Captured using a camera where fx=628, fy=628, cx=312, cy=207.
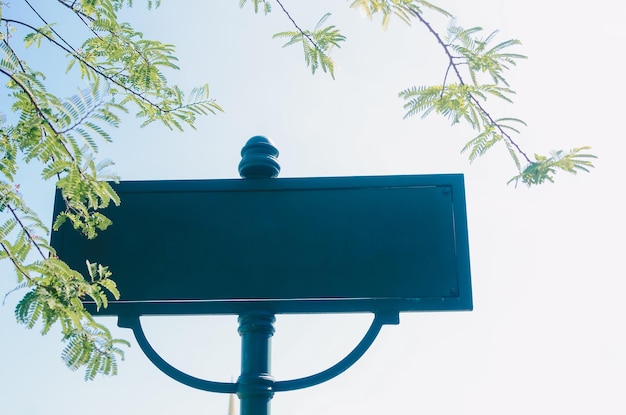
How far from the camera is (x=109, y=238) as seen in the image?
2.00m

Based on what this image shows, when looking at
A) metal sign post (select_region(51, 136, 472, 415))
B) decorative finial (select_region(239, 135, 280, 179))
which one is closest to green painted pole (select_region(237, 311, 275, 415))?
metal sign post (select_region(51, 136, 472, 415))

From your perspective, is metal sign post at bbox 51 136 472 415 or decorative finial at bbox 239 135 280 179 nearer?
metal sign post at bbox 51 136 472 415

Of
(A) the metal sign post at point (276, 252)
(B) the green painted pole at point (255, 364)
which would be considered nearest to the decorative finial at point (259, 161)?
(A) the metal sign post at point (276, 252)

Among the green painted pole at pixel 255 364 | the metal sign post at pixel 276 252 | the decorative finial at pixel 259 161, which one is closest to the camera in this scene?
the green painted pole at pixel 255 364

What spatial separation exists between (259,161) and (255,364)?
668 millimetres

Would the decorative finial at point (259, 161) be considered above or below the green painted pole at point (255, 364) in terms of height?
above

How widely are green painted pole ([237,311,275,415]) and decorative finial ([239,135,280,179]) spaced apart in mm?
499

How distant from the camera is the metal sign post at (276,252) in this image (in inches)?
73.5

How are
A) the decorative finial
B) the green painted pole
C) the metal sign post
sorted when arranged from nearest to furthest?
the green painted pole → the metal sign post → the decorative finial

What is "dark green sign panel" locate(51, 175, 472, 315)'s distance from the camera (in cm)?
188

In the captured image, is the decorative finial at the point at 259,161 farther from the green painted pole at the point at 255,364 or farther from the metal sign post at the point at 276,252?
the green painted pole at the point at 255,364

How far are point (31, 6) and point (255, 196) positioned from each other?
1171 millimetres

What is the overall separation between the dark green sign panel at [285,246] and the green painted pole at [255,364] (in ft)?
0.14

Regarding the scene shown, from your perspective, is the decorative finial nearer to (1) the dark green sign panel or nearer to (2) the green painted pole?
(1) the dark green sign panel
